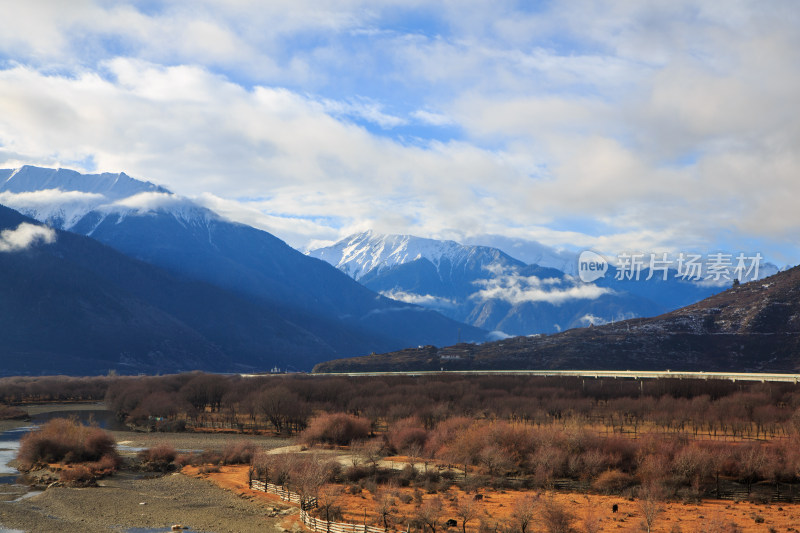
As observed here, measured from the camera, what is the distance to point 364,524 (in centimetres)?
4269

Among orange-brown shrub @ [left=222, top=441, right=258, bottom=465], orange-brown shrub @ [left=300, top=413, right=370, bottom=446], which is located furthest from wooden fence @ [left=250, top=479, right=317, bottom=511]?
orange-brown shrub @ [left=300, top=413, right=370, bottom=446]

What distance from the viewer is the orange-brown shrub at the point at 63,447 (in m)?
68.6

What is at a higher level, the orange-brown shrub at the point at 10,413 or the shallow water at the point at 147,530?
the shallow water at the point at 147,530

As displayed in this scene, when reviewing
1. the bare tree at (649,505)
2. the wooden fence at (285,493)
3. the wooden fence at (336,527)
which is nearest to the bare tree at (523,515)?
the bare tree at (649,505)

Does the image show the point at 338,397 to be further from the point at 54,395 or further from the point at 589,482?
the point at 54,395

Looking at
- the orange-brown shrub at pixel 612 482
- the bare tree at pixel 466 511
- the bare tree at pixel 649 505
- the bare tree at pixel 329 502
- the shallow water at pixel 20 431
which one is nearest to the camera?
the bare tree at pixel 649 505

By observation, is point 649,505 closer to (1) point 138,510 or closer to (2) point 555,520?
(2) point 555,520

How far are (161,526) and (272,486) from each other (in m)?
11.6

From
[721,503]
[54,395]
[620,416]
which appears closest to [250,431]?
[620,416]

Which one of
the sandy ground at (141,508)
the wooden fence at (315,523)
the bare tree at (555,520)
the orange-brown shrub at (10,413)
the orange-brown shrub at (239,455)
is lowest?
the orange-brown shrub at (10,413)

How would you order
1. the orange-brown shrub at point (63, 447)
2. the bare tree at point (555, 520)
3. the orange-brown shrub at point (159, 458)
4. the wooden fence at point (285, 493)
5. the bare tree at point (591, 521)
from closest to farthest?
the bare tree at point (591, 521), the bare tree at point (555, 520), the wooden fence at point (285, 493), the orange-brown shrub at point (159, 458), the orange-brown shrub at point (63, 447)

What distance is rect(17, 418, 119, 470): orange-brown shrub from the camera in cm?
6862

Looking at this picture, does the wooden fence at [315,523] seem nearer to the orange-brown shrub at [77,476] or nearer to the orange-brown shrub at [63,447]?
the orange-brown shrub at [77,476]

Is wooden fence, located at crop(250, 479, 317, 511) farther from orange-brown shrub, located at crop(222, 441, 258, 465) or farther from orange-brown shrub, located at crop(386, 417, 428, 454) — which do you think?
orange-brown shrub, located at crop(386, 417, 428, 454)
